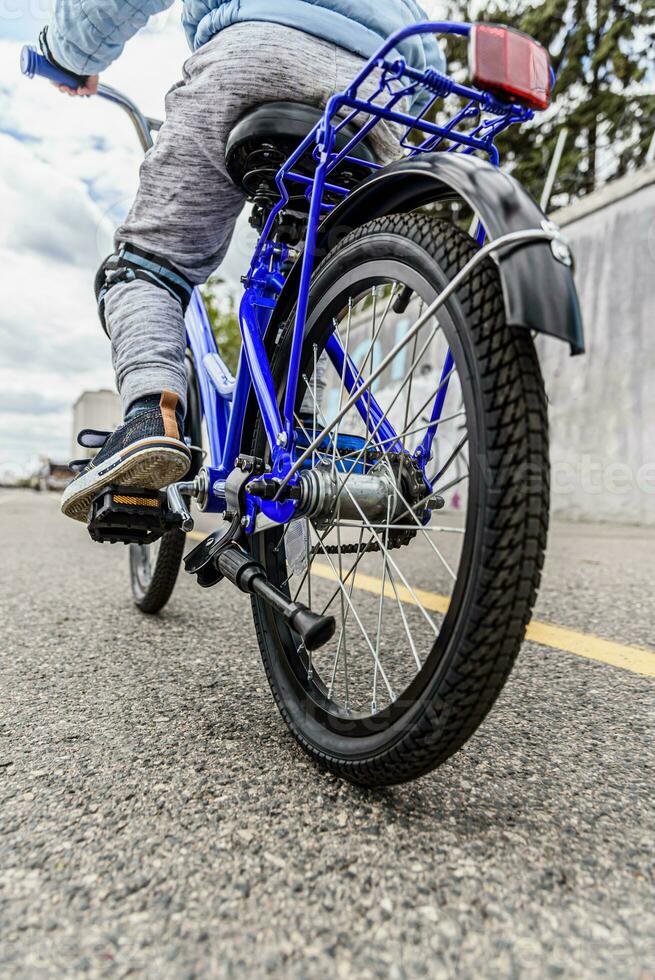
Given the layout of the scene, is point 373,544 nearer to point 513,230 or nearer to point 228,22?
point 513,230

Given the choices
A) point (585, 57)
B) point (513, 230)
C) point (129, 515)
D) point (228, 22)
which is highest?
point (585, 57)

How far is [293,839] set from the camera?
0.95m

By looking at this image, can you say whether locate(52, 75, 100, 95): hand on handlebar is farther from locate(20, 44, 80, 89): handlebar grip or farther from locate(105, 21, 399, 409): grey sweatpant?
locate(105, 21, 399, 409): grey sweatpant

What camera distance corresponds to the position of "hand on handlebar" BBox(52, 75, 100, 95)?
2.14 metres

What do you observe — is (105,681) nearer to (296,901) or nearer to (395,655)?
(395,655)

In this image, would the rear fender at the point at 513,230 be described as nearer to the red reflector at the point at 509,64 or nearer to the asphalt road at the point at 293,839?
the red reflector at the point at 509,64

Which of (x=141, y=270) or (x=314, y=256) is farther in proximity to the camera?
(x=141, y=270)

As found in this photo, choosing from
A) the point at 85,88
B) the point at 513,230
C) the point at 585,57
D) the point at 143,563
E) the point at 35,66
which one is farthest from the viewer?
the point at 585,57

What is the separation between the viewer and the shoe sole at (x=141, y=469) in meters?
1.49

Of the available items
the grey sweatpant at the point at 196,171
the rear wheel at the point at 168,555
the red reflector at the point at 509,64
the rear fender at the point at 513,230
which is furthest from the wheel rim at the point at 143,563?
the red reflector at the point at 509,64

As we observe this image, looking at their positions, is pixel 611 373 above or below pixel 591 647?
above

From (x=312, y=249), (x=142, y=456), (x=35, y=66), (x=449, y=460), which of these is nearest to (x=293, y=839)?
(x=449, y=460)

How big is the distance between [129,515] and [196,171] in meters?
0.78

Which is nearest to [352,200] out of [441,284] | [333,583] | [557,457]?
[441,284]
